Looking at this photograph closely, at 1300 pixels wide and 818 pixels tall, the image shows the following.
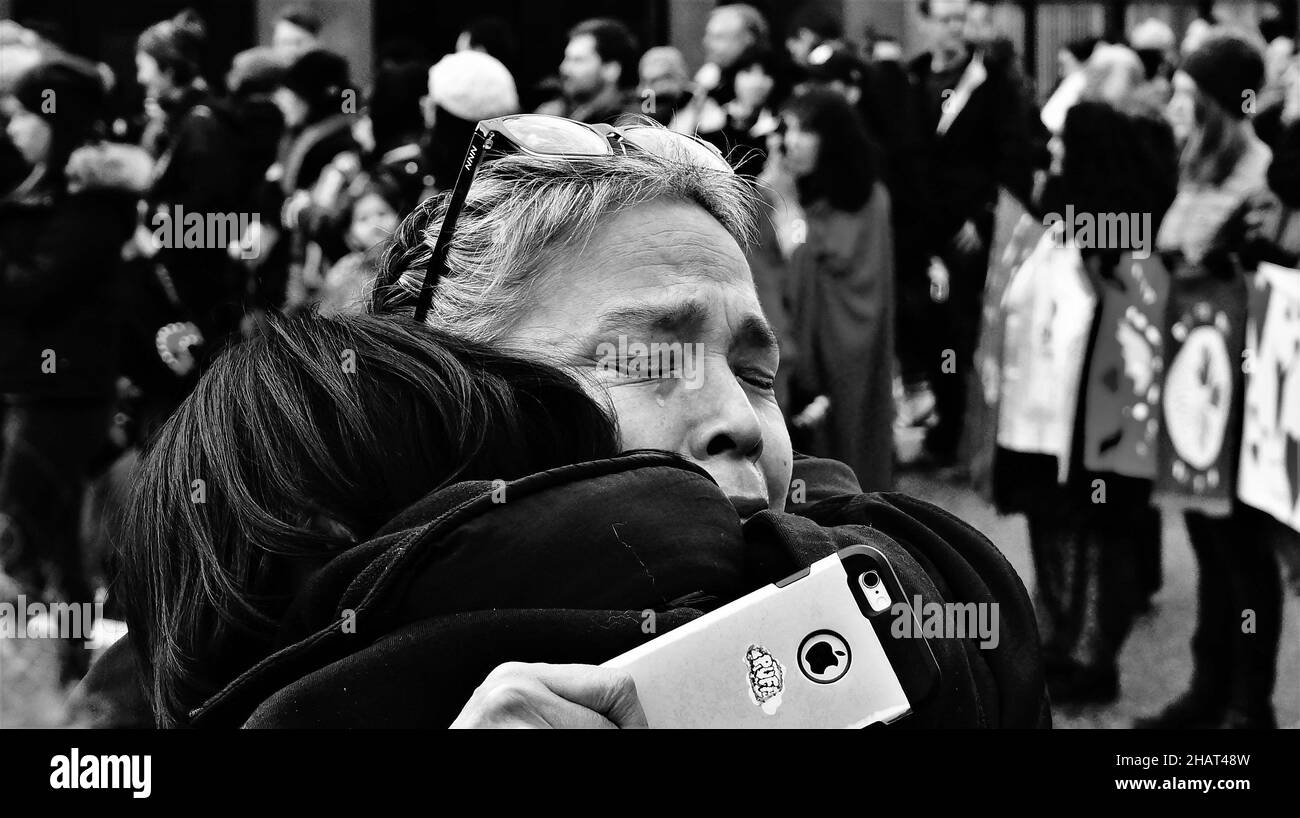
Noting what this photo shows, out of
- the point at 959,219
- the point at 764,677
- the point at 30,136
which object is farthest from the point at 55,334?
the point at 764,677

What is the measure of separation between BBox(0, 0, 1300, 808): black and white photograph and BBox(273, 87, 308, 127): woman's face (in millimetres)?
44

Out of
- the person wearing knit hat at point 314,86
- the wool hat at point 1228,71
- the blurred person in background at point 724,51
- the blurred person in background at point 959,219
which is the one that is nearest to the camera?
the wool hat at point 1228,71

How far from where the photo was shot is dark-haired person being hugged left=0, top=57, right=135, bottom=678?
5.56 m

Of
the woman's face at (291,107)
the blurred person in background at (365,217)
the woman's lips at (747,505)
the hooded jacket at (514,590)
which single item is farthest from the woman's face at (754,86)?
the hooded jacket at (514,590)

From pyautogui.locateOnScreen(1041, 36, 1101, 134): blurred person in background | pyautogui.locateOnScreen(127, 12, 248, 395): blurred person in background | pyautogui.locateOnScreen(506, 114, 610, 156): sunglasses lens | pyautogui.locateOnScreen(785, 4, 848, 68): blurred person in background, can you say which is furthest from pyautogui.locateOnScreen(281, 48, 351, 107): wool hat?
pyautogui.locateOnScreen(506, 114, 610, 156): sunglasses lens

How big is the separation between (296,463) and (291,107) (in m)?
5.77

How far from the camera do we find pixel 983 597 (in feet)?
5.58

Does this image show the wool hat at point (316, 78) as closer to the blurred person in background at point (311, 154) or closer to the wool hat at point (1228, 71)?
the blurred person in background at point (311, 154)

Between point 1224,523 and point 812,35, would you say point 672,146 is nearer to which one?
point 1224,523

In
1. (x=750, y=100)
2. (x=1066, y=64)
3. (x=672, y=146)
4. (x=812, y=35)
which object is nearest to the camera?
(x=672, y=146)

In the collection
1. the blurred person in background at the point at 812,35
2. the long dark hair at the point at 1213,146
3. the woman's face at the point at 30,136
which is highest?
the blurred person in background at the point at 812,35

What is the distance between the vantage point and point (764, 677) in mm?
1392

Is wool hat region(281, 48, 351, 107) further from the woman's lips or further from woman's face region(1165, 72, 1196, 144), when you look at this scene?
the woman's lips

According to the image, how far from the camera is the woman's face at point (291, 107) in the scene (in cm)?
698
